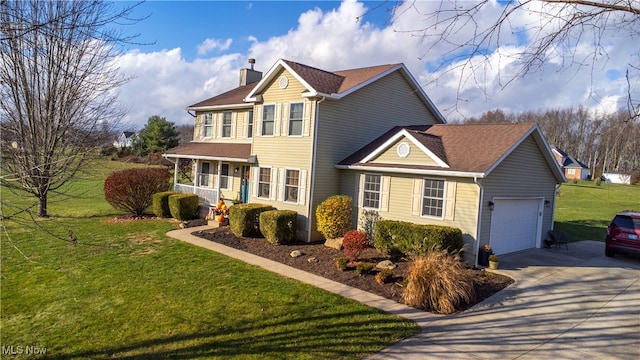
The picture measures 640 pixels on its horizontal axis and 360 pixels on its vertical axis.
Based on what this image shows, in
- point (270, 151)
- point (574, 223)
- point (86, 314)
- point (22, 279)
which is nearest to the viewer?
point (86, 314)

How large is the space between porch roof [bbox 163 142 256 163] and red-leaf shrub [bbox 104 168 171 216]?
202 cm

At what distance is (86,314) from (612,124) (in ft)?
34.1

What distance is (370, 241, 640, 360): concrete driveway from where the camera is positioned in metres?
6.94

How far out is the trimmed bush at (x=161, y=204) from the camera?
19820 millimetres

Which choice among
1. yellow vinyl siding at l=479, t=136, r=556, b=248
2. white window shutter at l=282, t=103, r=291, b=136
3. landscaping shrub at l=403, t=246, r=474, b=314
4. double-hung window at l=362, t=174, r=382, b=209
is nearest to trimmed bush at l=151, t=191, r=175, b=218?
white window shutter at l=282, t=103, r=291, b=136

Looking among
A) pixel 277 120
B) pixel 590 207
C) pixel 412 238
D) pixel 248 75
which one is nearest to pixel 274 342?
pixel 412 238

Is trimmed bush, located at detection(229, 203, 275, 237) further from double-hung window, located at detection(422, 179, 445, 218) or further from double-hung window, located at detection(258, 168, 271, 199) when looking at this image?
double-hung window, located at detection(422, 179, 445, 218)

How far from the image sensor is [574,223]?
23.7 m

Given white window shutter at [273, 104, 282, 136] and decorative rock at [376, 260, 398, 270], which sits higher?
white window shutter at [273, 104, 282, 136]

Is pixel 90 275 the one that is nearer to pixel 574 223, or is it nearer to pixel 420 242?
pixel 420 242

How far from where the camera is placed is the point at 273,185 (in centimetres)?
1705

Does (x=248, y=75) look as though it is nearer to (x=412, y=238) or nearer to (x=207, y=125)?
(x=207, y=125)

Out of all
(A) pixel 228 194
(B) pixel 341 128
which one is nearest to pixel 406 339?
(B) pixel 341 128

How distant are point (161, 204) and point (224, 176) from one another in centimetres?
349
